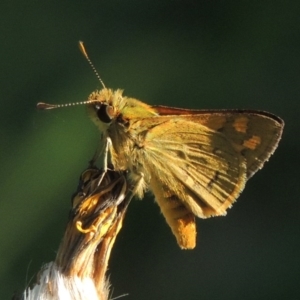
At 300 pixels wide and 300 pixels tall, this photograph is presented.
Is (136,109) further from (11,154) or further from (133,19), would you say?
(133,19)

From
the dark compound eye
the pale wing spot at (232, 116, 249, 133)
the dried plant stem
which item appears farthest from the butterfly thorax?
the dried plant stem

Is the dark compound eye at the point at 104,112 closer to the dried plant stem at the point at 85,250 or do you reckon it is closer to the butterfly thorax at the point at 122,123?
the butterfly thorax at the point at 122,123

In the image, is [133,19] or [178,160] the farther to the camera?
[133,19]

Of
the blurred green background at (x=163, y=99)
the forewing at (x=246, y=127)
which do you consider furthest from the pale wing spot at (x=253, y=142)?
the blurred green background at (x=163, y=99)

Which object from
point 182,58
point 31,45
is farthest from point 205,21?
point 31,45

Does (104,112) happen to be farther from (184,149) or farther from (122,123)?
(184,149)

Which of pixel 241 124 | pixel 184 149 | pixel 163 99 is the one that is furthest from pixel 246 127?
pixel 163 99
